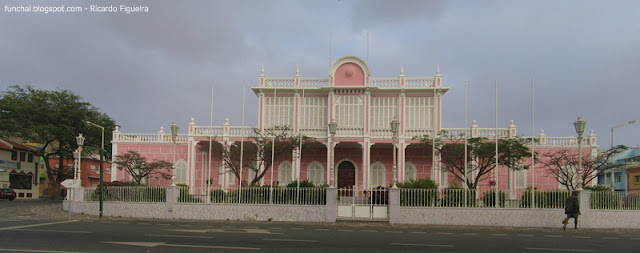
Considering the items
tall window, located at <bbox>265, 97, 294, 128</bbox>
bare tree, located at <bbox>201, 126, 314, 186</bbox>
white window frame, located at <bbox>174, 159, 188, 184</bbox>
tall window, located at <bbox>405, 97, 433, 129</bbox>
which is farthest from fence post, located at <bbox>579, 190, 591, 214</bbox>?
white window frame, located at <bbox>174, 159, 188, 184</bbox>

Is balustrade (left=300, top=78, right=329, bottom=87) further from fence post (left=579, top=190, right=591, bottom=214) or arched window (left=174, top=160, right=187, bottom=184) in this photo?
fence post (left=579, top=190, right=591, bottom=214)

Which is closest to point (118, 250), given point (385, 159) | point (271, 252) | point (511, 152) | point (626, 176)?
point (271, 252)

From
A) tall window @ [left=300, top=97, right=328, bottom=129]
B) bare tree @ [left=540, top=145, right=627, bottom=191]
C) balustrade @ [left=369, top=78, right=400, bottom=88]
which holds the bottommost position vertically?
bare tree @ [left=540, top=145, right=627, bottom=191]

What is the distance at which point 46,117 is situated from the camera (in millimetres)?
40562

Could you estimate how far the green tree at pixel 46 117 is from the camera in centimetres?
3959

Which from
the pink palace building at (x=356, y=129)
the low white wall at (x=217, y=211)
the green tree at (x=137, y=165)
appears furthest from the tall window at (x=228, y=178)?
the low white wall at (x=217, y=211)

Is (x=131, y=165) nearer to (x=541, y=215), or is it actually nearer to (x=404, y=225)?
(x=404, y=225)

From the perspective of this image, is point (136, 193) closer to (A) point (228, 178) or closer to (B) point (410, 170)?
(A) point (228, 178)

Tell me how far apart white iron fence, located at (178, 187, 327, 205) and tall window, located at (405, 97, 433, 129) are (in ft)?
43.0

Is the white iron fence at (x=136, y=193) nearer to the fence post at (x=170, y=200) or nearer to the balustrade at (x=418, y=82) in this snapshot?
the fence post at (x=170, y=200)

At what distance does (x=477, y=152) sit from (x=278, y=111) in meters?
13.1

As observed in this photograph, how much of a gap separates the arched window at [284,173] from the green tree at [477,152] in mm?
8792

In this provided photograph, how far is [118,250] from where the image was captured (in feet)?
36.2

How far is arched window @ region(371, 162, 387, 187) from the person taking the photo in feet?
111
